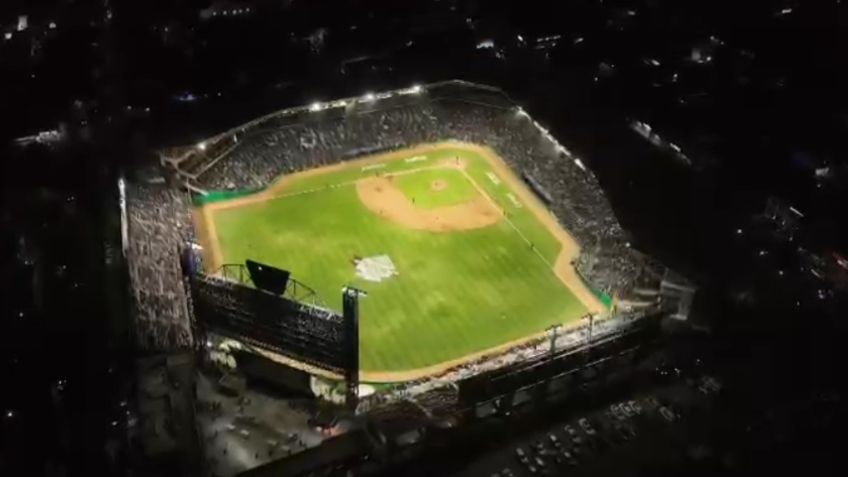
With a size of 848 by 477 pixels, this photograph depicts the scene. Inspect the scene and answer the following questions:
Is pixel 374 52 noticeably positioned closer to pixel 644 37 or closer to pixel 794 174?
pixel 644 37

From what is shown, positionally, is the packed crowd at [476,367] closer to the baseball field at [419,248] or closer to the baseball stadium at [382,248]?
the baseball stadium at [382,248]

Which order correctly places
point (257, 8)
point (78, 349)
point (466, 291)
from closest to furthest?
point (78, 349)
point (466, 291)
point (257, 8)

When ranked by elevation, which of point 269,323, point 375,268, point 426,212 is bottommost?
point 375,268

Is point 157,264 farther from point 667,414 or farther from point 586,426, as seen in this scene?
point 667,414

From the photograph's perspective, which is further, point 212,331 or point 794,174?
point 794,174

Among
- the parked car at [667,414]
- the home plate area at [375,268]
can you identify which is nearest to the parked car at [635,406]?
the parked car at [667,414]

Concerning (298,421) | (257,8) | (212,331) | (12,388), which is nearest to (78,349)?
(12,388)

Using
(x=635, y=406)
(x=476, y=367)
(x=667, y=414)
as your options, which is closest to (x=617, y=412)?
(x=635, y=406)
